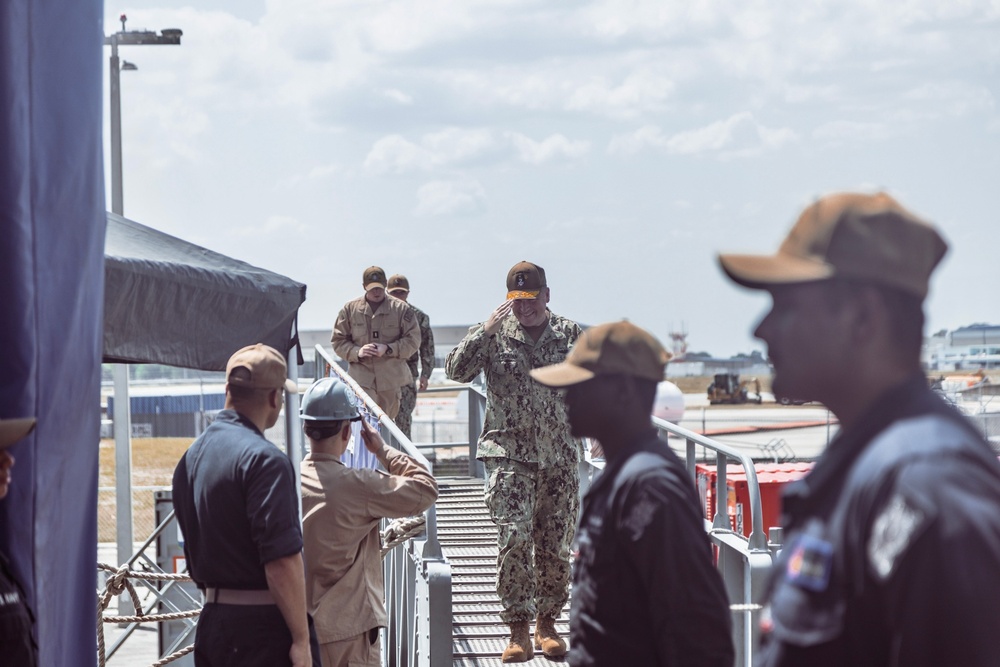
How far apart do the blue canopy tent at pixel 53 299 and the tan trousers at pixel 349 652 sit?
35.1 inches

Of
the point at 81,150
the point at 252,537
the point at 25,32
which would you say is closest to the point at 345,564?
the point at 252,537

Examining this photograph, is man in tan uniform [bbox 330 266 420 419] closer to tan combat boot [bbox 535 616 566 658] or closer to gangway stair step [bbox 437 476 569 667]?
gangway stair step [bbox 437 476 569 667]

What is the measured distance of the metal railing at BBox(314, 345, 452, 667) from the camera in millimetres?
5785

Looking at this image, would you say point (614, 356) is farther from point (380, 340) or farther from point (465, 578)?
point (380, 340)

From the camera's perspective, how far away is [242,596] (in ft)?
13.8

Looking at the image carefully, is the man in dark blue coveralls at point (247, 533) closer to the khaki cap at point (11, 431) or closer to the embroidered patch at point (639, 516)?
the khaki cap at point (11, 431)

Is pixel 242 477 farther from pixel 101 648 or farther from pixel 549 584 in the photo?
pixel 549 584

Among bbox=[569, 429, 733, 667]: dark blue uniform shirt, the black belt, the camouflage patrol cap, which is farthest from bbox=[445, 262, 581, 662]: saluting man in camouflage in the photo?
bbox=[569, 429, 733, 667]: dark blue uniform shirt

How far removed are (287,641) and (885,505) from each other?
2941 millimetres

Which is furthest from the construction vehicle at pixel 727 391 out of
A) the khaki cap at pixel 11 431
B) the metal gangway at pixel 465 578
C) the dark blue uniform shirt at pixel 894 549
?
the dark blue uniform shirt at pixel 894 549

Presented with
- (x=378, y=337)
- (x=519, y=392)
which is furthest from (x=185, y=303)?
(x=378, y=337)

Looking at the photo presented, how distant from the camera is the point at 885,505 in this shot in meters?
1.66

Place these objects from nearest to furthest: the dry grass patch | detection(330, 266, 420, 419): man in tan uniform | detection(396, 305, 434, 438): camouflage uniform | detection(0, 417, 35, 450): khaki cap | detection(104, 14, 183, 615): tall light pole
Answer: detection(0, 417, 35, 450): khaki cap
detection(330, 266, 420, 419): man in tan uniform
detection(396, 305, 434, 438): camouflage uniform
detection(104, 14, 183, 615): tall light pole
the dry grass patch

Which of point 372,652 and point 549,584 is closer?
point 372,652
